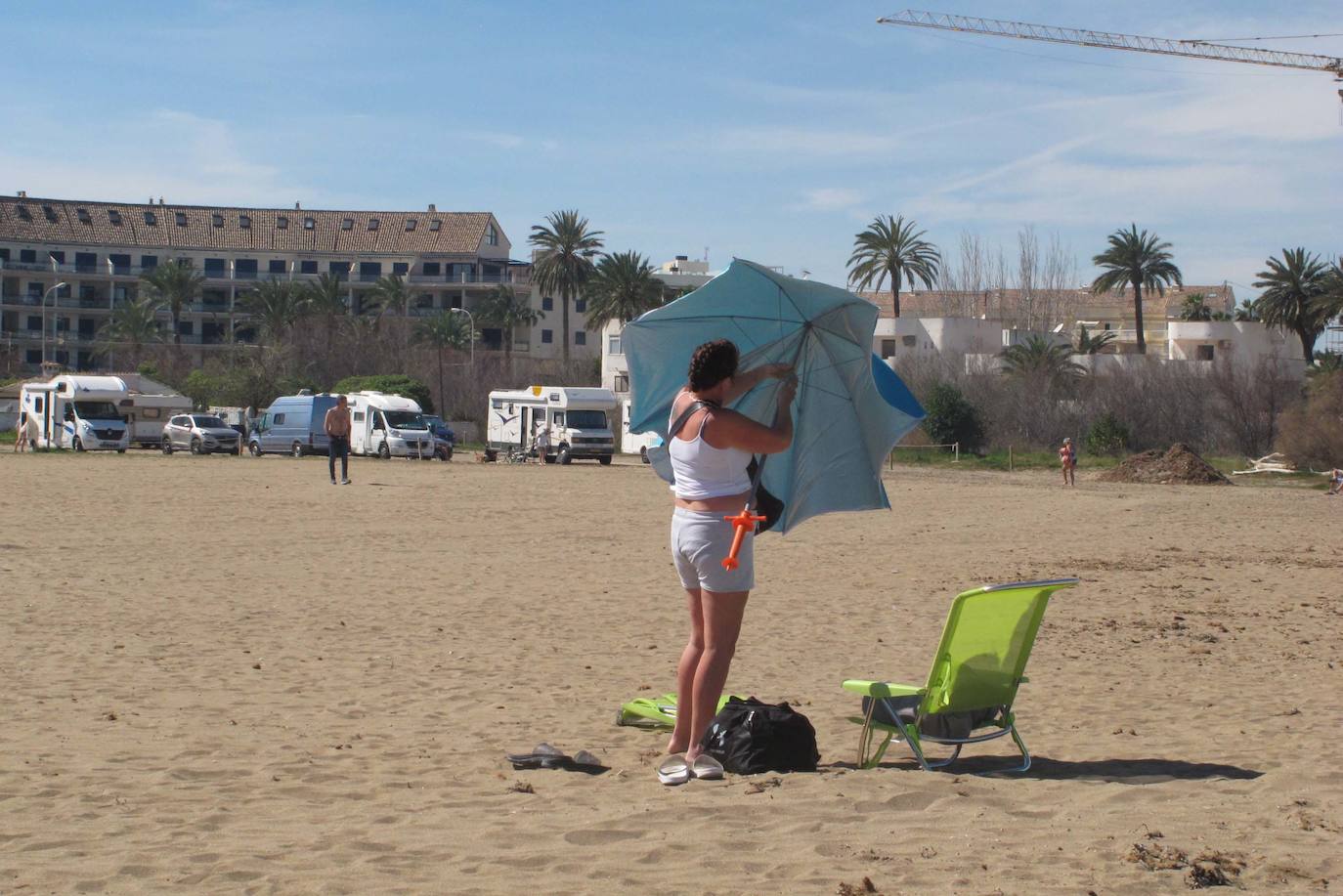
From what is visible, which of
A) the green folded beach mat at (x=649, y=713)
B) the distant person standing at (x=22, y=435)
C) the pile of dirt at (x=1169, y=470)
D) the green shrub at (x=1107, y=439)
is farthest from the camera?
the green shrub at (x=1107, y=439)

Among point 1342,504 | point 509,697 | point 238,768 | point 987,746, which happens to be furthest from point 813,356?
point 1342,504

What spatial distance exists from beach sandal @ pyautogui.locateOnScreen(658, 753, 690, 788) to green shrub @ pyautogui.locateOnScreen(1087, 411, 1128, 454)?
56.8 meters

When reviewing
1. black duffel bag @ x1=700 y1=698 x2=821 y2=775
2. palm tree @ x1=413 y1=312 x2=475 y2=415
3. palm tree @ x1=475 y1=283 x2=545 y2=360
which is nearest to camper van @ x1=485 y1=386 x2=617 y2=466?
black duffel bag @ x1=700 y1=698 x2=821 y2=775

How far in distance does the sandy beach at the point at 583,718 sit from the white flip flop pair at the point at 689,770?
10 cm

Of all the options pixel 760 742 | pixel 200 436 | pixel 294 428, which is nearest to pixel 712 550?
pixel 760 742

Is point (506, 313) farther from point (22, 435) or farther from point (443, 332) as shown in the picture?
point (22, 435)

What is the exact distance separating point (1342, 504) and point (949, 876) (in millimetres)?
30138

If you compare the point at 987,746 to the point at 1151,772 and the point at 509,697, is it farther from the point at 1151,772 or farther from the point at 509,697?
the point at 509,697

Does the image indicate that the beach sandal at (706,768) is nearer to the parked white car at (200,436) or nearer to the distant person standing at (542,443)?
the distant person standing at (542,443)

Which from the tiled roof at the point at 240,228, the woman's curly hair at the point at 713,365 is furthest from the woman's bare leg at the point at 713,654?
the tiled roof at the point at 240,228

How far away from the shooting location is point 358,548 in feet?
55.2

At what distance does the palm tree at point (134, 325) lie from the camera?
105 m

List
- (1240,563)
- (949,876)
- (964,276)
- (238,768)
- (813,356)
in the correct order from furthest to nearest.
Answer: (964,276) < (1240,563) < (813,356) < (238,768) < (949,876)

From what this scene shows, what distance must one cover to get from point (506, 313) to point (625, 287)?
27.3 metres
